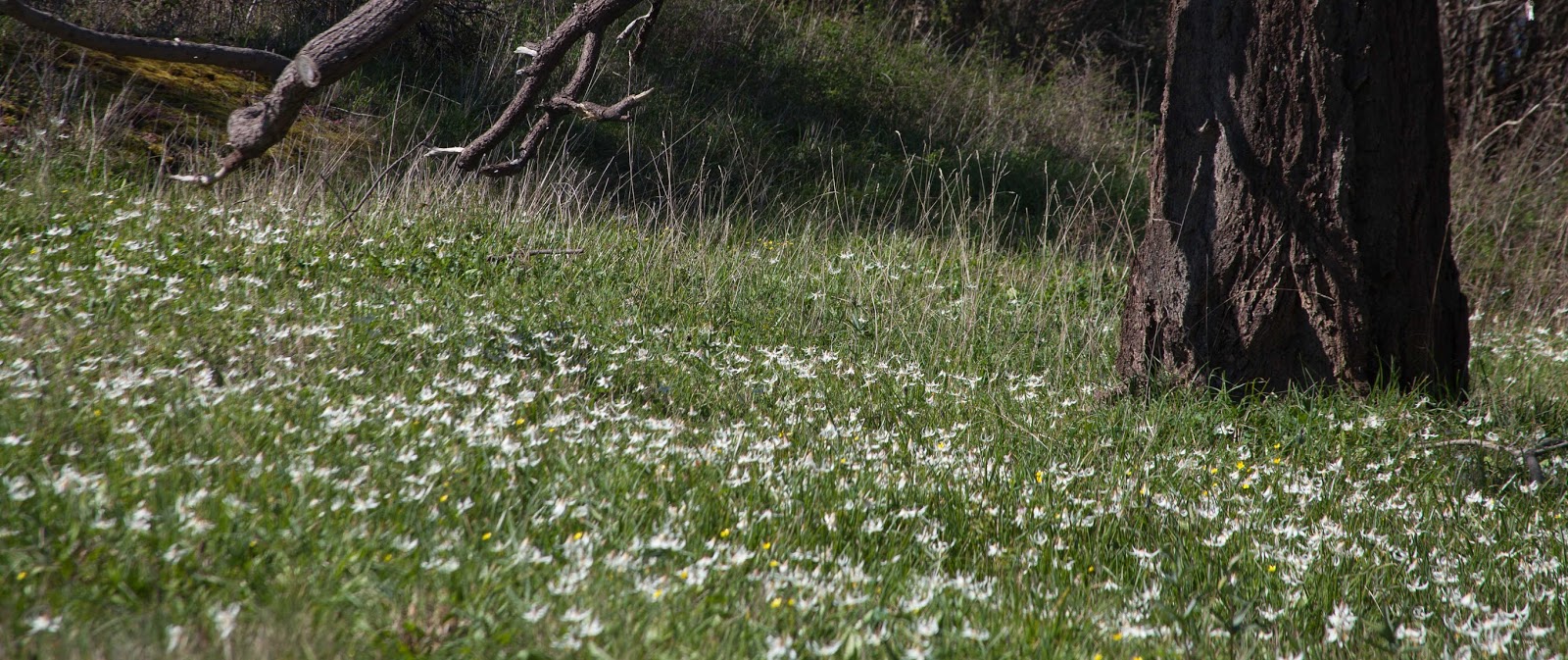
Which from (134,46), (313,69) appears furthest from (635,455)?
(134,46)

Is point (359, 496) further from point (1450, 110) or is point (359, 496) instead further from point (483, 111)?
point (1450, 110)

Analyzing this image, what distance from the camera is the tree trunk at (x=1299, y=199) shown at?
17.0 ft

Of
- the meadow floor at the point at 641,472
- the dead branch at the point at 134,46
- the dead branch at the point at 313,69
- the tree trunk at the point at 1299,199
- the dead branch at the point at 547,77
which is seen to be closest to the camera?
the meadow floor at the point at 641,472

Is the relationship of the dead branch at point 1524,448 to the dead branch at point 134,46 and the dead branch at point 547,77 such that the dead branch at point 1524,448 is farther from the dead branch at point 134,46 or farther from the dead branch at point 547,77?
the dead branch at point 134,46

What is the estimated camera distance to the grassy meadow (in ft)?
8.52

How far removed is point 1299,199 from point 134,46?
192 inches

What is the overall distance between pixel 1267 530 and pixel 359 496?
9.73ft

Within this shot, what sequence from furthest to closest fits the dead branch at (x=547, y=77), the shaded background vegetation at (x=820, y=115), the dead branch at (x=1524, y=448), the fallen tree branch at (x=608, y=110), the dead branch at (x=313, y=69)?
the shaded background vegetation at (x=820, y=115)
the dead branch at (x=547, y=77)
the fallen tree branch at (x=608, y=110)
the dead branch at (x=1524, y=448)
the dead branch at (x=313, y=69)

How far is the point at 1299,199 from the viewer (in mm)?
5230

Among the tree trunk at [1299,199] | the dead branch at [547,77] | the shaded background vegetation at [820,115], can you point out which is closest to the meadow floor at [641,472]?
the tree trunk at [1299,199]

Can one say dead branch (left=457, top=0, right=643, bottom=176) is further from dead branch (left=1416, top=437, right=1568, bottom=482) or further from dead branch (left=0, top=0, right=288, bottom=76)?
dead branch (left=1416, top=437, right=1568, bottom=482)

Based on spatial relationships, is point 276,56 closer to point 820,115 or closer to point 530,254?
point 530,254

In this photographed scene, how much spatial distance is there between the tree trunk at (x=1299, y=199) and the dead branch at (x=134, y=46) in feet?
13.1

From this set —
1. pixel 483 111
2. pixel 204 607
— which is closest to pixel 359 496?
pixel 204 607
